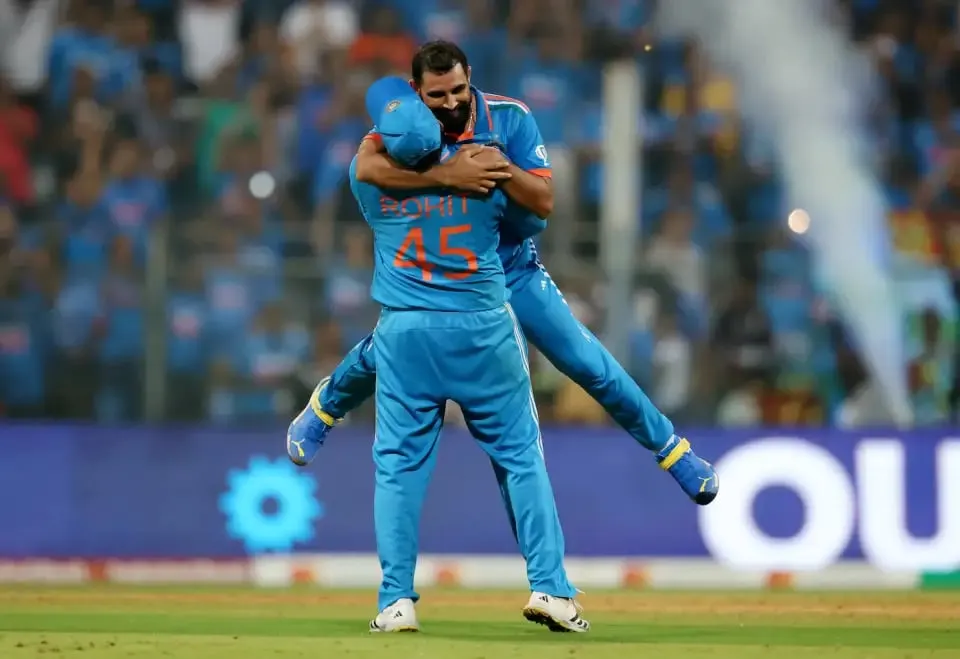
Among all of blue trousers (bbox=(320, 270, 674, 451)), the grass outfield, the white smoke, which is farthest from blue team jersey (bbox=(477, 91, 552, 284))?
the white smoke

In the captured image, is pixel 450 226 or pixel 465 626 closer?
pixel 450 226

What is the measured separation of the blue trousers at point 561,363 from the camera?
7.04 meters

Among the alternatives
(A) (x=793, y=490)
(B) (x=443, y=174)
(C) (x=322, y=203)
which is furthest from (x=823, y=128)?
(B) (x=443, y=174)

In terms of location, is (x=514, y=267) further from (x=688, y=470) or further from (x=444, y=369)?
(x=688, y=470)

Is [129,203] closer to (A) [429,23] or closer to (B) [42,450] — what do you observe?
(B) [42,450]

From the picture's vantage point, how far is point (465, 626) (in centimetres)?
711

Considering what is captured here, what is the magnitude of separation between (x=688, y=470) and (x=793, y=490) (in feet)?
13.0

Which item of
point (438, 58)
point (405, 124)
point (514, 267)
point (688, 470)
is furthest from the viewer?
point (688, 470)

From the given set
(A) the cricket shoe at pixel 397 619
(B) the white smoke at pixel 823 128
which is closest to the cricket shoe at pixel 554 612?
(A) the cricket shoe at pixel 397 619

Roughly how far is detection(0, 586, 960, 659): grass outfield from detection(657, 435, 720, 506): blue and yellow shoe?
1.97 feet

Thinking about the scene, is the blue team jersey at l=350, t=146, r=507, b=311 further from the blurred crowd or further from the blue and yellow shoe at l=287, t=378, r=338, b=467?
the blurred crowd

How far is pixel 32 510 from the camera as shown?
36.7ft

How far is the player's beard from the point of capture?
248 inches

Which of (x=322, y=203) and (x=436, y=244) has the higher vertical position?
(x=322, y=203)
